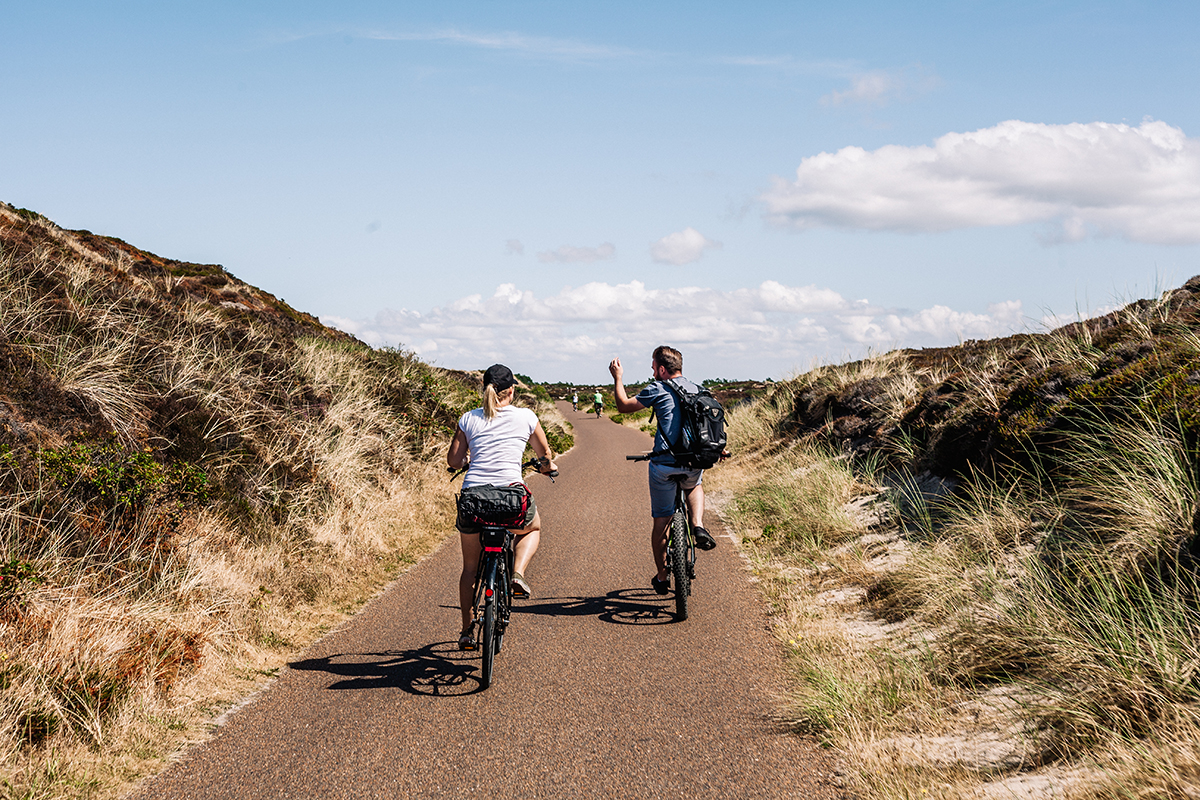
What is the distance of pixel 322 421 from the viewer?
1070 centimetres

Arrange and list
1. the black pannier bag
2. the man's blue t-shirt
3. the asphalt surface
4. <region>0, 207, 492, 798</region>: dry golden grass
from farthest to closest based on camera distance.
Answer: the man's blue t-shirt
the black pannier bag
<region>0, 207, 492, 798</region>: dry golden grass
the asphalt surface

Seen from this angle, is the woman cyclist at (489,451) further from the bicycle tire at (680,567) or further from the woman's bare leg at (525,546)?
the bicycle tire at (680,567)

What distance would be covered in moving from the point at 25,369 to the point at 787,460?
1245cm

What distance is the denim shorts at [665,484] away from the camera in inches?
271

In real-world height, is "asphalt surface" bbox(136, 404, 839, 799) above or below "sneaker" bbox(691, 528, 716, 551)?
below

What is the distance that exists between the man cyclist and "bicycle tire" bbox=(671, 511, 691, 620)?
25 cm

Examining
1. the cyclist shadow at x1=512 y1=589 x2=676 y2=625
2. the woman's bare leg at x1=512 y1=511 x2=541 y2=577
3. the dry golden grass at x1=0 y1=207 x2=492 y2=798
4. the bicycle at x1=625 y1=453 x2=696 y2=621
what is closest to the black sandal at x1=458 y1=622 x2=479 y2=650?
the woman's bare leg at x1=512 y1=511 x2=541 y2=577

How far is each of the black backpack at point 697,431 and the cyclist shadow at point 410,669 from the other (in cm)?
245

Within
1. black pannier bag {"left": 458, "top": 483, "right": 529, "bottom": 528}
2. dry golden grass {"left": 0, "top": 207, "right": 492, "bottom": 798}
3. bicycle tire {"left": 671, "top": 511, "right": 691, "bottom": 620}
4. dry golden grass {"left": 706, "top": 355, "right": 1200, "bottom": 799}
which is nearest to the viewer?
dry golden grass {"left": 706, "top": 355, "right": 1200, "bottom": 799}

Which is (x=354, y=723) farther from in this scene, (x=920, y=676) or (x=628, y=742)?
(x=920, y=676)

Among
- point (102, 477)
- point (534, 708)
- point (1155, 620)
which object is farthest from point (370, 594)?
point (1155, 620)

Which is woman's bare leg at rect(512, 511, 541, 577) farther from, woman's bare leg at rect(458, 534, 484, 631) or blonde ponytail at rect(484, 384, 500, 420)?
blonde ponytail at rect(484, 384, 500, 420)

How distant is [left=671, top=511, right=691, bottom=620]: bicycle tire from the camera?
663 cm

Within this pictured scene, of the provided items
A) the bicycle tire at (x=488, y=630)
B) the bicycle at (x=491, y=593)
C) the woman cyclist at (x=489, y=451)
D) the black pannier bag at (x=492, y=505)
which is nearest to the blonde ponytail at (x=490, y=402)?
the woman cyclist at (x=489, y=451)
